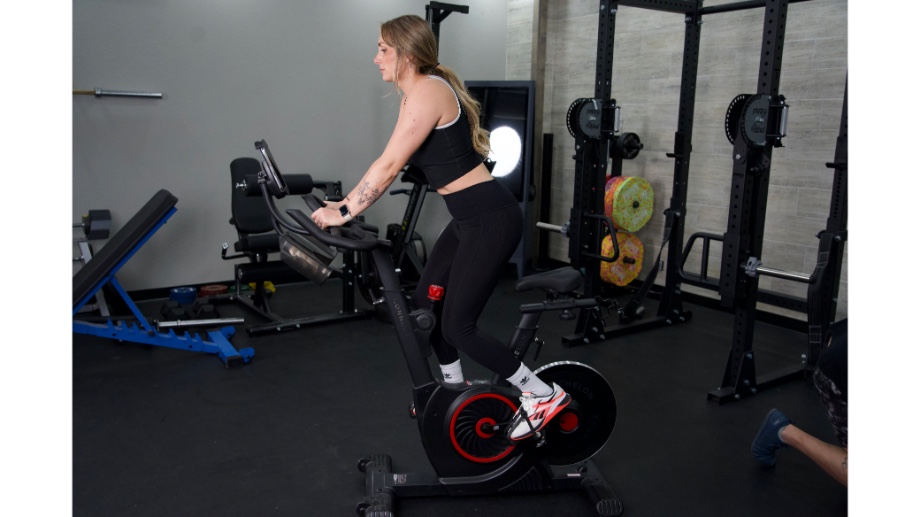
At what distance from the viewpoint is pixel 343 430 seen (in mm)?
2934

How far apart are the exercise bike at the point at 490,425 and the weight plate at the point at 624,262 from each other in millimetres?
2495

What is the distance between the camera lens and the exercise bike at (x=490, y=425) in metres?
2.20

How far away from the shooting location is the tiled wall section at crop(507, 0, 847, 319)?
162 inches

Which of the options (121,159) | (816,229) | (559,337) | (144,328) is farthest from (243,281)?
(816,229)

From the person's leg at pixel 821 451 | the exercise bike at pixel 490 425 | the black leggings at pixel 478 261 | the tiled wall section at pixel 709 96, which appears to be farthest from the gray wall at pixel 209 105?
the person's leg at pixel 821 451

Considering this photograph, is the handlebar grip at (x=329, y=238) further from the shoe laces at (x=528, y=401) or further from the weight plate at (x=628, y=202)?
the weight plate at (x=628, y=202)

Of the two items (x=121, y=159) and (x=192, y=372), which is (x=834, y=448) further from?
(x=121, y=159)

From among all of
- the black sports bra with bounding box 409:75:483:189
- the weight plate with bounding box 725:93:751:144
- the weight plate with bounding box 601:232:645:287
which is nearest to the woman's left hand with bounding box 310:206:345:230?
the black sports bra with bounding box 409:75:483:189

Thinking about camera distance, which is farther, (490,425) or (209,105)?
(209,105)

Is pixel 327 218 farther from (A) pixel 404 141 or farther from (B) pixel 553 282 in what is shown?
(B) pixel 553 282

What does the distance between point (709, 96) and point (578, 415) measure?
3157 millimetres

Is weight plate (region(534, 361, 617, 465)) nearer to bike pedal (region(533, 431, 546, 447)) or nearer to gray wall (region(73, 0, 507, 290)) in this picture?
bike pedal (region(533, 431, 546, 447))

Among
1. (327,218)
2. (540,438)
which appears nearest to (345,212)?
(327,218)

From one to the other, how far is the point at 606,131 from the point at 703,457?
76.6 inches
